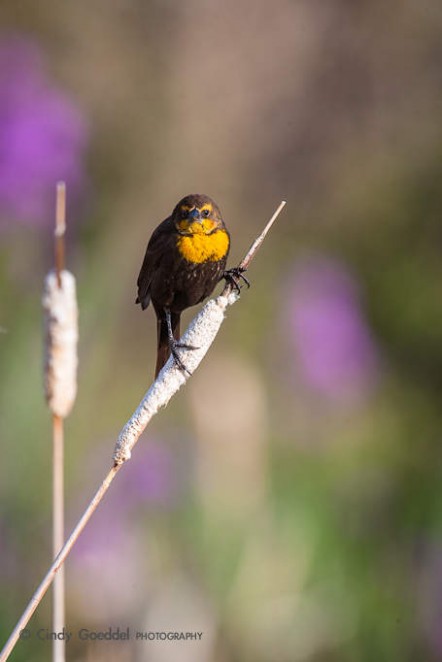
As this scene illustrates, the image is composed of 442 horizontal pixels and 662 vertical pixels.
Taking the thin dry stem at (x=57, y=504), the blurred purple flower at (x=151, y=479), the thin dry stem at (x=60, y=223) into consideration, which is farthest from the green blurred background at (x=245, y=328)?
the thin dry stem at (x=60, y=223)

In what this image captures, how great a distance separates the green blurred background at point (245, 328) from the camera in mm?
2039

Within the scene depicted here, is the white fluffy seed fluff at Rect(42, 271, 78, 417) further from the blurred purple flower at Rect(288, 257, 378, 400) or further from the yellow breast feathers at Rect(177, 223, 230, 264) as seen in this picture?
the blurred purple flower at Rect(288, 257, 378, 400)

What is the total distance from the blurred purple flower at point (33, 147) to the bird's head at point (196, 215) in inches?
63.1

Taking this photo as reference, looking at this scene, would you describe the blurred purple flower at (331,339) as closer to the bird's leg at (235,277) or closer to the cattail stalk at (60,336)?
the bird's leg at (235,277)

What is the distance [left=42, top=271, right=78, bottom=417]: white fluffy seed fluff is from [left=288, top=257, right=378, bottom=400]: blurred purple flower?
1.96 metres

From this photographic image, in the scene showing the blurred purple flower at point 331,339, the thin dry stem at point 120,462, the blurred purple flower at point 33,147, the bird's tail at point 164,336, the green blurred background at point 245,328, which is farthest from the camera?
the blurred purple flower at point 331,339

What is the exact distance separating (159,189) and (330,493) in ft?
5.02

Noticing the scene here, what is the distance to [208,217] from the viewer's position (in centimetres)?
Result: 106

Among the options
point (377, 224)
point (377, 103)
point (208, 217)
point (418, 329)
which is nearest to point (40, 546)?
point (208, 217)

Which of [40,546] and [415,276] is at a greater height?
[415,276]

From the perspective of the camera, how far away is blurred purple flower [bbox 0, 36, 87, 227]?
2682 mm

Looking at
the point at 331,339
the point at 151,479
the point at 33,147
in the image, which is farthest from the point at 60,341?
the point at 331,339

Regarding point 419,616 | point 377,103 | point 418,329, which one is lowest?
point 419,616

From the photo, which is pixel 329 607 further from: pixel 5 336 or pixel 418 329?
pixel 418 329
